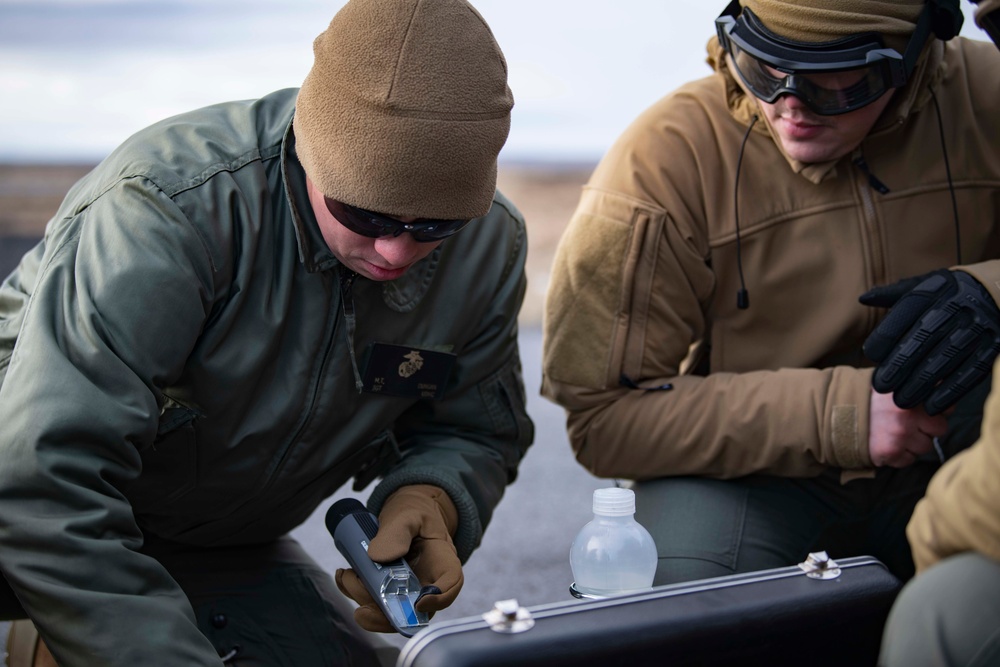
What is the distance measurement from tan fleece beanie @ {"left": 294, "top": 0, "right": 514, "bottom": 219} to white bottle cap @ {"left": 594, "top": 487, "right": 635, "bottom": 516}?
426 millimetres

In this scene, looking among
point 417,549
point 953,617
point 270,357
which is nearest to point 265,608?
point 417,549

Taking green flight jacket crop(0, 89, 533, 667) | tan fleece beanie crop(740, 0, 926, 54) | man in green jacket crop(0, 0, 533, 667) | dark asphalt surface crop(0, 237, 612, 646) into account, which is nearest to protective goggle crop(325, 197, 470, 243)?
man in green jacket crop(0, 0, 533, 667)

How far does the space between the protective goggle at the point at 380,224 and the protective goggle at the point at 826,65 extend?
576 mm

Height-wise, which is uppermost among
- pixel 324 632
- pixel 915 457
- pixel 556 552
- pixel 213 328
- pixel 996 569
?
pixel 996 569

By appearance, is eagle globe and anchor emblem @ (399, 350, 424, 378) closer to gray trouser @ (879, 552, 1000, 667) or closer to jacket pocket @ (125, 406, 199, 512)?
jacket pocket @ (125, 406, 199, 512)

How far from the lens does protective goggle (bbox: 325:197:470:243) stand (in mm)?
1540

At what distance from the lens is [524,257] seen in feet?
6.40

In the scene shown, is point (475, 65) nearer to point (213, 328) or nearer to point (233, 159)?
point (233, 159)

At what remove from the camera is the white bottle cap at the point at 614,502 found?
1579 millimetres

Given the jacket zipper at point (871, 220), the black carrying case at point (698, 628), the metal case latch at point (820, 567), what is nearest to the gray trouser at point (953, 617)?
the black carrying case at point (698, 628)

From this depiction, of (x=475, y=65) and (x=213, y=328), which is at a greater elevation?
(x=475, y=65)

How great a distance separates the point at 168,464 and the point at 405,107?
63 centimetres

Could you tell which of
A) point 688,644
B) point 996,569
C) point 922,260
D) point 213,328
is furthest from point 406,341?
point 996,569

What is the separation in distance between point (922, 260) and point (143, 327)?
128 centimetres
